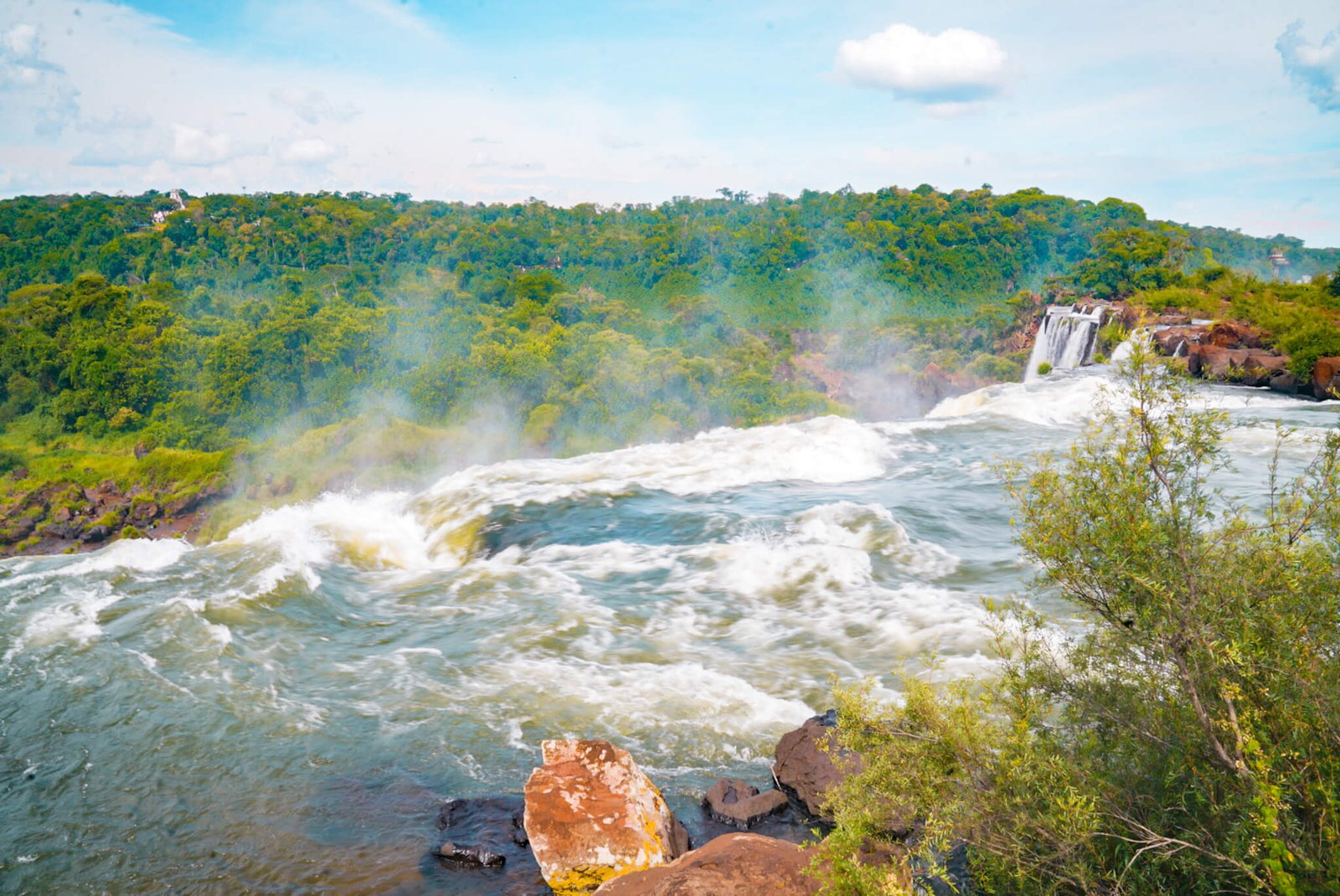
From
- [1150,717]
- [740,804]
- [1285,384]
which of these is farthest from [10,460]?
[1285,384]

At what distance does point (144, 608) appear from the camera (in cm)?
1314

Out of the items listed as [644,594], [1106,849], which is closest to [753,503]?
[644,594]

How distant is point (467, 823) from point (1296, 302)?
36689 millimetres

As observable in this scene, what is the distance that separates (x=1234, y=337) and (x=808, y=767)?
2917 centimetres

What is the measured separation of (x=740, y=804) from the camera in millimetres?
7645

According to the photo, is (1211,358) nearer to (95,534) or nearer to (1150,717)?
(1150,717)

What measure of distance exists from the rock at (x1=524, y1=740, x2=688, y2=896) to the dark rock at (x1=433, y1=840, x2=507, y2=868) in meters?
0.47

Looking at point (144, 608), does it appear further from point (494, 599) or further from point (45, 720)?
point (494, 599)

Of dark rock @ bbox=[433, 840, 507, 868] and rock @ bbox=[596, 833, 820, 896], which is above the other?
rock @ bbox=[596, 833, 820, 896]

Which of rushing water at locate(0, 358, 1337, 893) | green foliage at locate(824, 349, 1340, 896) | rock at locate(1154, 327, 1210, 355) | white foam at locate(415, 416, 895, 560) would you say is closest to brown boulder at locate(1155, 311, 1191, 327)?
rock at locate(1154, 327, 1210, 355)

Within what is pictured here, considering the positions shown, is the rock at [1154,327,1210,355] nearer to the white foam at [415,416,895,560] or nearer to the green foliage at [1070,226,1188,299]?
the white foam at [415,416,895,560]

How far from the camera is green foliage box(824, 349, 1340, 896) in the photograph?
13.3 feet

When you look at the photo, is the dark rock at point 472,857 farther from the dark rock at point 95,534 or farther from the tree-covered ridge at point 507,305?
the dark rock at point 95,534

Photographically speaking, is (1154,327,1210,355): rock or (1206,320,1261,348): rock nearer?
(1154,327,1210,355): rock
